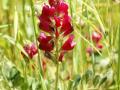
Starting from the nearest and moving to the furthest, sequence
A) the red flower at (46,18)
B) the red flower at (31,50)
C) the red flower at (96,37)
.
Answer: the red flower at (46,18), the red flower at (31,50), the red flower at (96,37)

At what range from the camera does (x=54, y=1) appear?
1.41 metres

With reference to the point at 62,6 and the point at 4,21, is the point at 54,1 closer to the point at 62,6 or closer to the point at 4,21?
the point at 62,6


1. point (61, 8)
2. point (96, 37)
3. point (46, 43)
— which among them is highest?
point (61, 8)

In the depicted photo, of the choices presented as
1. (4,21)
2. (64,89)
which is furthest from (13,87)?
(4,21)

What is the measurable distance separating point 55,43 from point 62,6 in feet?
0.40

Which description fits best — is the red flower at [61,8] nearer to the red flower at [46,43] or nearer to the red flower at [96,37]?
the red flower at [46,43]

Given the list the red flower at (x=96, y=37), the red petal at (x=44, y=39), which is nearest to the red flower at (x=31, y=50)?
the red petal at (x=44, y=39)

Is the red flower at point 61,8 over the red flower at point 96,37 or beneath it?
over

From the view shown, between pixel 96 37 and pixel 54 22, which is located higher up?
pixel 54 22

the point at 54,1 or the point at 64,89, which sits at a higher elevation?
the point at 54,1

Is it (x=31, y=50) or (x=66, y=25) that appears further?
(x=31, y=50)

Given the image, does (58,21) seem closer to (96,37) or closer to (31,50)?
(31,50)

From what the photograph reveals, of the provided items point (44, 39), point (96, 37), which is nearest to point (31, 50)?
point (44, 39)

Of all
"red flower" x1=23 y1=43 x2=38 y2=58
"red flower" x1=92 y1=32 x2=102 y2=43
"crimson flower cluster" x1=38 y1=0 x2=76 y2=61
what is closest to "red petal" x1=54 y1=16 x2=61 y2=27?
"crimson flower cluster" x1=38 y1=0 x2=76 y2=61
